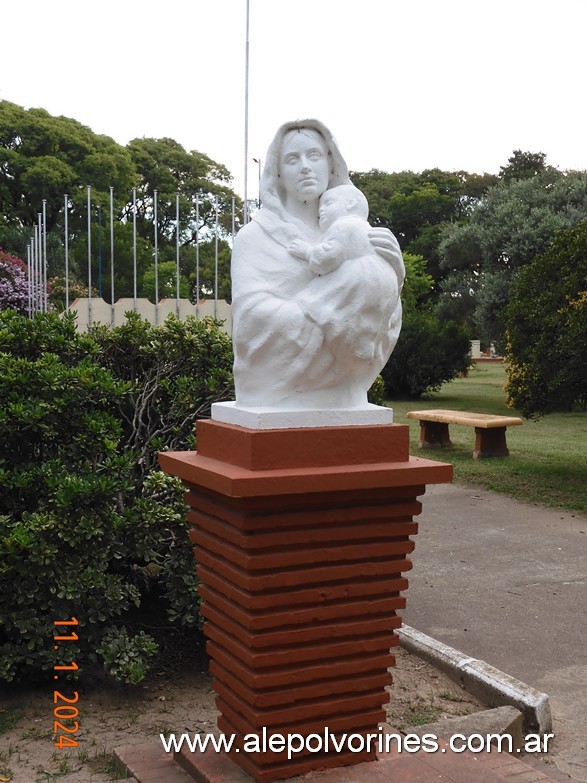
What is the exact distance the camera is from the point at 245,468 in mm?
3088

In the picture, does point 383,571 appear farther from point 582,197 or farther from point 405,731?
point 582,197

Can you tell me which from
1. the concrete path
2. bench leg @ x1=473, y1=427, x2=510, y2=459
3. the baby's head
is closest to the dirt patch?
the concrete path

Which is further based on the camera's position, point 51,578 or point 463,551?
point 463,551

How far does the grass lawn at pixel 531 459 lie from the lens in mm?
9961

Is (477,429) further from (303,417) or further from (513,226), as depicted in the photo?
(303,417)

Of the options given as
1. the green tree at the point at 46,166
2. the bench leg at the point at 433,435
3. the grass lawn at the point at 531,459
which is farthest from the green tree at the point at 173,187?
the bench leg at the point at 433,435

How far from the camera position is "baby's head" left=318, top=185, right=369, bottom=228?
3.39 metres

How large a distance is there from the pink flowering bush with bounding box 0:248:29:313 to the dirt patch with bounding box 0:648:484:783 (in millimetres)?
15638

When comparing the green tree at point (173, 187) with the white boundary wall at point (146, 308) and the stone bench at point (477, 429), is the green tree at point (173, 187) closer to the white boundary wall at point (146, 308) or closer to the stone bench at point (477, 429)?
the white boundary wall at point (146, 308)

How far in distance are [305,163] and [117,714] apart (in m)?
2.95

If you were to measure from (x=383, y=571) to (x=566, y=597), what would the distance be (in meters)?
3.45

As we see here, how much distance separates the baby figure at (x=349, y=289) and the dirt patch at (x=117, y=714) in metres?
2.13

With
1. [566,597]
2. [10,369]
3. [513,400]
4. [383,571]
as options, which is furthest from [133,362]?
[513,400]
